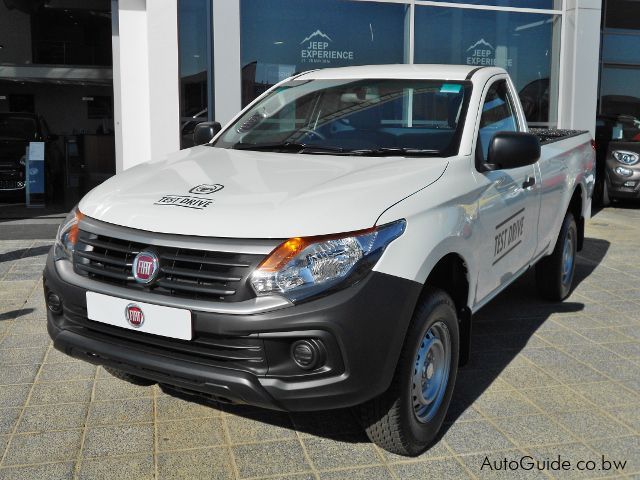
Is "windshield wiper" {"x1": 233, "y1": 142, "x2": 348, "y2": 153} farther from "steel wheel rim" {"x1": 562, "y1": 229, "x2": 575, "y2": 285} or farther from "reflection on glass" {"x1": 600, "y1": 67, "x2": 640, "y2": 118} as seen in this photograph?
"reflection on glass" {"x1": 600, "y1": 67, "x2": 640, "y2": 118}

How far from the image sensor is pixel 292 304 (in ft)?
8.57

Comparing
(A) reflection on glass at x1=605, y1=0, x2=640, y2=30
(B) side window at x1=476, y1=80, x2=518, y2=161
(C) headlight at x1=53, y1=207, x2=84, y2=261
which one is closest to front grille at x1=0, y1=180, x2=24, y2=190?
(C) headlight at x1=53, y1=207, x2=84, y2=261

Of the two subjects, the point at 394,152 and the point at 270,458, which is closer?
the point at 270,458

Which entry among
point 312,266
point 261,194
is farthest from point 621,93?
point 312,266

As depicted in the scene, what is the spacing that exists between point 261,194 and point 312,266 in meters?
0.47

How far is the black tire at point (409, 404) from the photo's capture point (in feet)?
9.50

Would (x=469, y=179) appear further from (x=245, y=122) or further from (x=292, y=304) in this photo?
(x=245, y=122)

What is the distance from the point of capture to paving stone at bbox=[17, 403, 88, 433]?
134 inches

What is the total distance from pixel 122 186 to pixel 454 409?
1.94 meters

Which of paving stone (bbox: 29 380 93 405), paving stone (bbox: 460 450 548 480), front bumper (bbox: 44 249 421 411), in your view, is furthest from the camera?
paving stone (bbox: 29 380 93 405)

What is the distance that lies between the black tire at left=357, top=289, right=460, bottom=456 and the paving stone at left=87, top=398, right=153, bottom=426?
1.16 metres

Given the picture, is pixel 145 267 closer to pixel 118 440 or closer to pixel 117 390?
pixel 118 440

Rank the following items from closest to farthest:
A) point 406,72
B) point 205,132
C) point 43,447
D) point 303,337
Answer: point 303,337, point 43,447, point 406,72, point 205,132

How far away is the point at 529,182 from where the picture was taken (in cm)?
435
